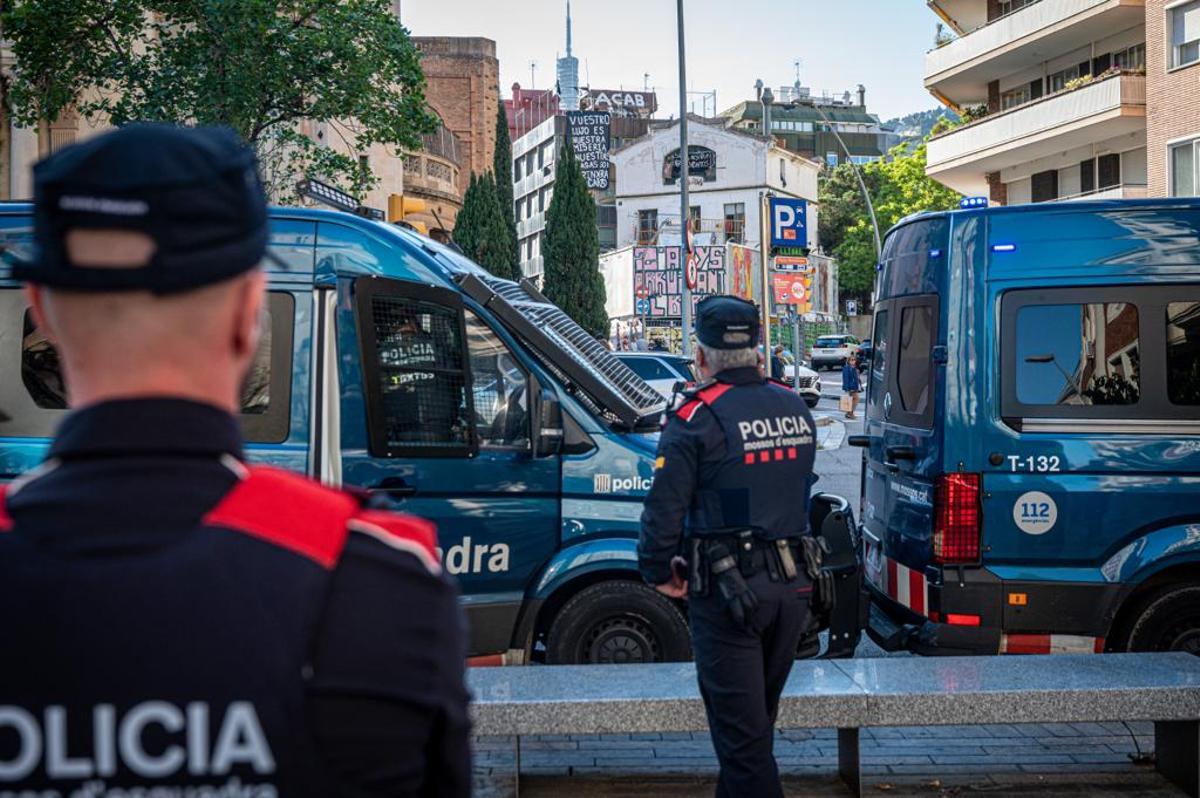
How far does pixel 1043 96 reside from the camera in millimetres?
39125

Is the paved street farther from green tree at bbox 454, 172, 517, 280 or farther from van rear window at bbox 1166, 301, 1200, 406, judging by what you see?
green tree at bbox 454, 172, 517, 280

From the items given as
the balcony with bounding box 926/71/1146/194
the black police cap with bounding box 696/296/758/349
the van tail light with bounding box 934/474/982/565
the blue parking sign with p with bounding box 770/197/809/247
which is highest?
the balcony with bounding box 926/71/1146/194

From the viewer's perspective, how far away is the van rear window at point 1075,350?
21.9 ft

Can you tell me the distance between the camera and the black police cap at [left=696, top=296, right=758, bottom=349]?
4.53 metres

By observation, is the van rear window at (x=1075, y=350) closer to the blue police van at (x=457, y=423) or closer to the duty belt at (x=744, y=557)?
the blue police van at (x=457, y=423)

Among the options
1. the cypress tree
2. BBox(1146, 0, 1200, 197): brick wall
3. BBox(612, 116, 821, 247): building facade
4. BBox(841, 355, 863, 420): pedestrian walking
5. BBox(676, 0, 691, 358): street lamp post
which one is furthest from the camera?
BBox(612, 116, 821, 247): building facade

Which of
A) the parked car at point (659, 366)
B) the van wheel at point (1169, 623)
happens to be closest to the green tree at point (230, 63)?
the parked car at point (659, 366)

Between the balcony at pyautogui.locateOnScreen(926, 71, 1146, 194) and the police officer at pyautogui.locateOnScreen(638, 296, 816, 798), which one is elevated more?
the balcony at pyautogui.locateOnScreen(926, 71, 1146, 194)

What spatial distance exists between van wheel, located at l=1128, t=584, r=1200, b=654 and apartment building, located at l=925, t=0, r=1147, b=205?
30.2 meters

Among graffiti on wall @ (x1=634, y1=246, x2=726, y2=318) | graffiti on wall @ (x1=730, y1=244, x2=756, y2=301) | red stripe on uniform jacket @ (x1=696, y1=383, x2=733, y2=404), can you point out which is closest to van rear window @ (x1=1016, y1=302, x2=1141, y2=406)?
red stripe on uniform jacket @ (x1=696, y1=383, x2=733, y2=404)

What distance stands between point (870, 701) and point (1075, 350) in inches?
95.2

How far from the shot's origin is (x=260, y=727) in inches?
55.0

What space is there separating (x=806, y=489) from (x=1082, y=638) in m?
2.82

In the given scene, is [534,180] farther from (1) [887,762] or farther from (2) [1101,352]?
(1) [887,762]
